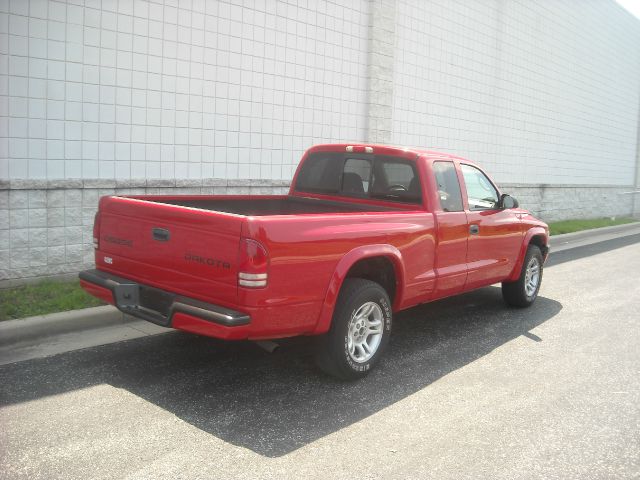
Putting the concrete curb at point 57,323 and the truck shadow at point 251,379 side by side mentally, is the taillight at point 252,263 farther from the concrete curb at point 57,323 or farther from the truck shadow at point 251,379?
the concrete curb at point 57,323

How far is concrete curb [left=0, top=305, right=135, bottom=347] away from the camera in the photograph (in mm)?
5625

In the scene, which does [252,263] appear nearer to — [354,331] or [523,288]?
[354,331]

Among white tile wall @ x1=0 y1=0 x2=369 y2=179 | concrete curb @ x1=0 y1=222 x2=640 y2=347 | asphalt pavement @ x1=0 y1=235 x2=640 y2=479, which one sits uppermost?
white tile wall @ x1=0 y1=0 x2=369 y2=179

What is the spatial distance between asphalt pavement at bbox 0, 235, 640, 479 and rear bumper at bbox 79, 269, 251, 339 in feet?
1.73

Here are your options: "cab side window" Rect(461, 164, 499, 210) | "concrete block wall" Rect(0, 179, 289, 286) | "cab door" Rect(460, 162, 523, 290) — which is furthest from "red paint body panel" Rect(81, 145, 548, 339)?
"concrete block wall" Rect(0, 179, 289, 286)

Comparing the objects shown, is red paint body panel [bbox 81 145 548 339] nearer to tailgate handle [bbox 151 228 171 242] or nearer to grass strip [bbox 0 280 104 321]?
tailgate handle [bbox 151 228 171 242]

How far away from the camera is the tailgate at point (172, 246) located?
14.3 feet

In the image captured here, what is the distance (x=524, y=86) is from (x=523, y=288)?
1131 centimetres

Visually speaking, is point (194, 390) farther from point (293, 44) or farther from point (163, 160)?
point (293, 44)

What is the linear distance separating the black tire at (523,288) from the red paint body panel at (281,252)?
66.5 inches

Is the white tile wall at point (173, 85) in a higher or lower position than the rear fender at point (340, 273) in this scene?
higher

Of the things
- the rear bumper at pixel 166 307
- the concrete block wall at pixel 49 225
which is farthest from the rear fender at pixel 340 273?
the concrete block wall at pixel 49 225

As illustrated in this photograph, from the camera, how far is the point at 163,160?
8672 millimetres

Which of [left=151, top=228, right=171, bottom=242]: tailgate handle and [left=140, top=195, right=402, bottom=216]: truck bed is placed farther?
[left=140, top=195, right=402, bottom=216]: truck bed
